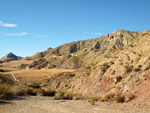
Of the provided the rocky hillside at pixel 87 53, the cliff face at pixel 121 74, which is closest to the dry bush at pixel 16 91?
the cliff face at pixel 121 74

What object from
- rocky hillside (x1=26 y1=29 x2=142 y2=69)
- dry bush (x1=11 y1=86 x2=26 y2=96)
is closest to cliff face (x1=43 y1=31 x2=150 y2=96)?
dry bush (x1=11 y1=86 x2=26 y2=96)

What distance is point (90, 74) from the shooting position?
29.3 metres

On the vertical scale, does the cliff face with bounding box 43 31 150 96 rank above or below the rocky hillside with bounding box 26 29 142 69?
below

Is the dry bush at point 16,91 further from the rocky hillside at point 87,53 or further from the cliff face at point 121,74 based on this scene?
the rocky hillside at point 87,53

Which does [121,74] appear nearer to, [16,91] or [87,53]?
[16,91]

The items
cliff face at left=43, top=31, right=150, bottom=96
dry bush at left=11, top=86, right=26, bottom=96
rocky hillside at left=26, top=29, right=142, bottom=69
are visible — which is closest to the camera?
dry bush at left=11, top=86, right=26, bottom=96

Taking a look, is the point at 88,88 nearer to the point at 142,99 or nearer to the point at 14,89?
the point at 14,89

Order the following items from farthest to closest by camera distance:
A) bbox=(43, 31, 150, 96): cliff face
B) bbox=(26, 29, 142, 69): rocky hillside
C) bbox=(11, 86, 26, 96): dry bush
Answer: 1. bbox=(26, 29, 142, 69): rocky hillside
2. bbox=(43, 31, 150, 96): cliff face
3. bbox=(11, 86, 26, 96): dry bush

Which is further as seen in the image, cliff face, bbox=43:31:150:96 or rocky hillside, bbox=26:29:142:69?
rocky hillside, bbox=26:29:142:69

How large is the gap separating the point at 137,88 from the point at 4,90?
12.5 m

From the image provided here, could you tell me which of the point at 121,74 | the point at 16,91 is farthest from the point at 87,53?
the point at 16,91

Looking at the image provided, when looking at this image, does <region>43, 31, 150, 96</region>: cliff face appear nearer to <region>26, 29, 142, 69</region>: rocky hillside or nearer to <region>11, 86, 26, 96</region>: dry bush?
<region>11, 86, 26, 96</region>: dry bush

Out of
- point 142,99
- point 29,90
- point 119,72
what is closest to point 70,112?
point 142,99

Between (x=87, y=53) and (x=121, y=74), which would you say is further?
(x=87, y=53)
